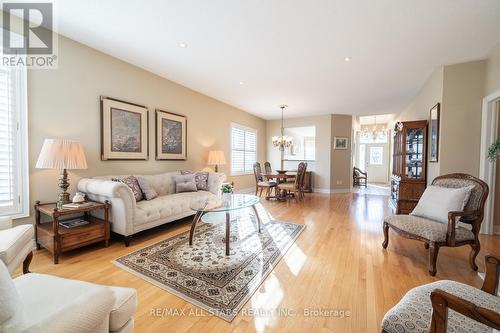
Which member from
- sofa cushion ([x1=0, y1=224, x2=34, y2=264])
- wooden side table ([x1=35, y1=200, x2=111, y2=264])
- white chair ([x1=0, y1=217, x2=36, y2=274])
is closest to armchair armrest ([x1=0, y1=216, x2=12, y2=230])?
white chair ([x1=0, y1=217, x2=36, y2=274])

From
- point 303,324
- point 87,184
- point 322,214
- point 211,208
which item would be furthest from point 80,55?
point 322,214

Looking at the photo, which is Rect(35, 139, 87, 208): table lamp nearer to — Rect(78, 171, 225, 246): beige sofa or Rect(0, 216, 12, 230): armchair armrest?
Rect(78, 171, 225, 246): beige sofa

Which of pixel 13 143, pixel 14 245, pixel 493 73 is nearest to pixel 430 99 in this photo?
pixel 493 73

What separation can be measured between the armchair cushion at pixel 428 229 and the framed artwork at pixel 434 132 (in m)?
1.81

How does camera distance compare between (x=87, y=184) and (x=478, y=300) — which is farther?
(x=87, y=184)

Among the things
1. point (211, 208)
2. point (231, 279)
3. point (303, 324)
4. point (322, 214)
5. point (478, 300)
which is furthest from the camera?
point (322, 214)

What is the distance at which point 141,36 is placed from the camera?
8.83 feet

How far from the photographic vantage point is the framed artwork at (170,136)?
3982 millimetres

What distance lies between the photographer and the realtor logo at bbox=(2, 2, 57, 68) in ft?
7.51

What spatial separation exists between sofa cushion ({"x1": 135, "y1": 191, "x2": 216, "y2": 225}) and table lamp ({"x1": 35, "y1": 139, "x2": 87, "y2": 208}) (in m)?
0.84

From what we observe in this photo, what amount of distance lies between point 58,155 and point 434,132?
5569 millimetres

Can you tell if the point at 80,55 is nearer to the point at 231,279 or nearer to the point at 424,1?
the point at 231,279

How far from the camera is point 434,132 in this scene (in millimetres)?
3627

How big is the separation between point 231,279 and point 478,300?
5.43 feet
